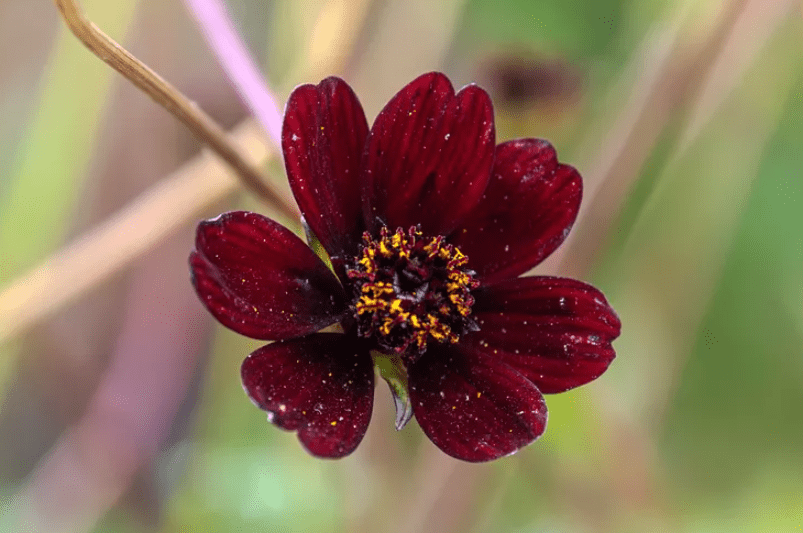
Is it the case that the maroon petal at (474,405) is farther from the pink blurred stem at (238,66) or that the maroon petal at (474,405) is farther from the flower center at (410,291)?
the pink blurred stem at (238,66)

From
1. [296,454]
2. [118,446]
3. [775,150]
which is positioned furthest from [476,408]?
[775,150]

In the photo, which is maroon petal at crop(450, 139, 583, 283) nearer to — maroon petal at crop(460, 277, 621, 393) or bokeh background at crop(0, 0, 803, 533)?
maroon petal at crop(460, 277, 621, 393)

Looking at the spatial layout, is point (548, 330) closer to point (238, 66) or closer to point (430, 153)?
point (430, 153)

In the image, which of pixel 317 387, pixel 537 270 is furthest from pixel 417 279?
pixel 537 270

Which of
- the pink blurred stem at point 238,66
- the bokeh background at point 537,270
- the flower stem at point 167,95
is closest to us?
the flower stem at point 167,95

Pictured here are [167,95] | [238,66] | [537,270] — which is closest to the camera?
[167,95]

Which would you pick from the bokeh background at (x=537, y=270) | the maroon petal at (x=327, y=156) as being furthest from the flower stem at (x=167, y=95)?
the bokeh background at (x=537, y=270)
